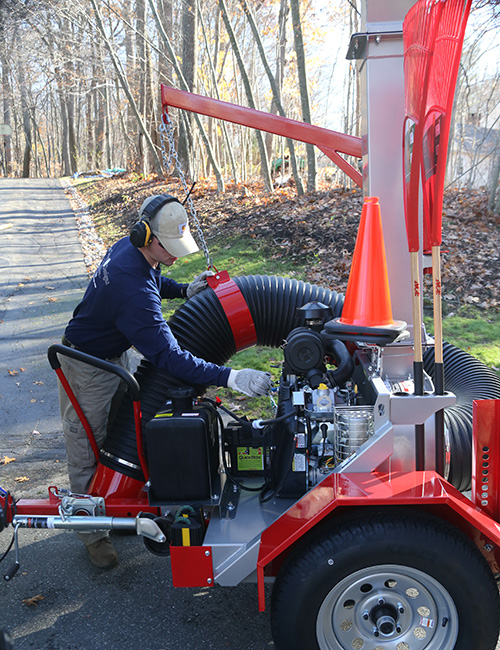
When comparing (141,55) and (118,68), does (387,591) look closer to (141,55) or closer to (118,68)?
(118,68)

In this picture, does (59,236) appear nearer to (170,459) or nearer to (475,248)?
(475,248)

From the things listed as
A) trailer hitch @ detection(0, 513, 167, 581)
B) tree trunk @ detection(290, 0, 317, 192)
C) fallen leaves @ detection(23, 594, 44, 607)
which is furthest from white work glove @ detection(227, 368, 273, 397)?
tree trunk @ detection(290, 0, 317, 192)

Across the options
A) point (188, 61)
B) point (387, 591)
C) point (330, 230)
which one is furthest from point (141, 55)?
point (387, 591)

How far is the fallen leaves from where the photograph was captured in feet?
9.89

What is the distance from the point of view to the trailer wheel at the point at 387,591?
2209 mm

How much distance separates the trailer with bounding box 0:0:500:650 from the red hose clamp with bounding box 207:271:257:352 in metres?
0.01

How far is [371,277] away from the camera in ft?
8.23

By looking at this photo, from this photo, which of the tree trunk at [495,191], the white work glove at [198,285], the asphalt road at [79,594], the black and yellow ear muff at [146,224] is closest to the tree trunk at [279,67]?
the tree trunk at [495,191]

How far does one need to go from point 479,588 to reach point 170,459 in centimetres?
143

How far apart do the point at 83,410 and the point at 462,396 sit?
2.18m

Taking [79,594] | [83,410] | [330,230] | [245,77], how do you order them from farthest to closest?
[245,77] < [330,230] < [83,410] < [79,594]

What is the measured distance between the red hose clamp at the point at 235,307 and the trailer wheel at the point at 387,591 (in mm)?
1326

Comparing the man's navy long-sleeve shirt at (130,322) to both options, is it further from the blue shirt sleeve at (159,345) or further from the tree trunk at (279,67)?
the tree trunk at (279,67)

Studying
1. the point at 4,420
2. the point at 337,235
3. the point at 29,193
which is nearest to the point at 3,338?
the point at 4,420
